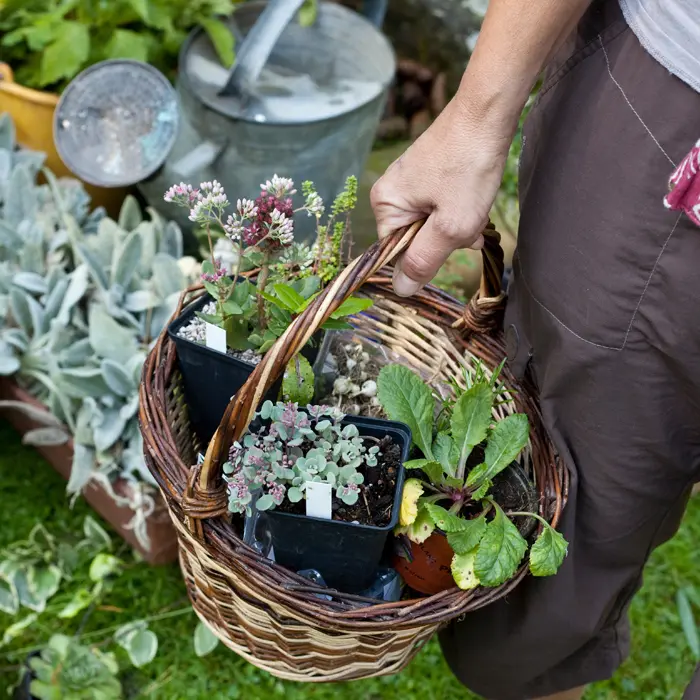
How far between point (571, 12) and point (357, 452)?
0.51 meters

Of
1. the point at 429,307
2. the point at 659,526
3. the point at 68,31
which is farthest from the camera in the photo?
the point at 68,31

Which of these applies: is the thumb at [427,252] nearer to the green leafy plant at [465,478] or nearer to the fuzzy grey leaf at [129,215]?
the green leafy plant at [465,478]

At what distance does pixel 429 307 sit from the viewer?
1.22m

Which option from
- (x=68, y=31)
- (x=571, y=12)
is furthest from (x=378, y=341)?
(x=68, y=31)

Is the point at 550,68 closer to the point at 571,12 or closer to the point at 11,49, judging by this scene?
the point at 571,12

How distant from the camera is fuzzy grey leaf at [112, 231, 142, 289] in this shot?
1.62 meters

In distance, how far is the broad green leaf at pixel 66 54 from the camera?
6.30 ft

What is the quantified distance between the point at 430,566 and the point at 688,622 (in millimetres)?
1044

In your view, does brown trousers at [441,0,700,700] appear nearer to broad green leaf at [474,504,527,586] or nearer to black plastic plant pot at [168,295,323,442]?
broad green leaf at [474,504,527,586]

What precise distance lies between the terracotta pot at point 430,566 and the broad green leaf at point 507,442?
11 centimetres

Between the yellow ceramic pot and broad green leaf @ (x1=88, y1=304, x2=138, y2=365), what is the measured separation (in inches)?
28.1

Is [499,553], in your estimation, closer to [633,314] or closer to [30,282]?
[633,314]

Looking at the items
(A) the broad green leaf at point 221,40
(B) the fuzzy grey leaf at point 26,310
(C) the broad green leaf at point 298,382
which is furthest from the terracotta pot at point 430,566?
(A) the broad green leaf at point 221,40

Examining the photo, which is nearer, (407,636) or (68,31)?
(407,636)
